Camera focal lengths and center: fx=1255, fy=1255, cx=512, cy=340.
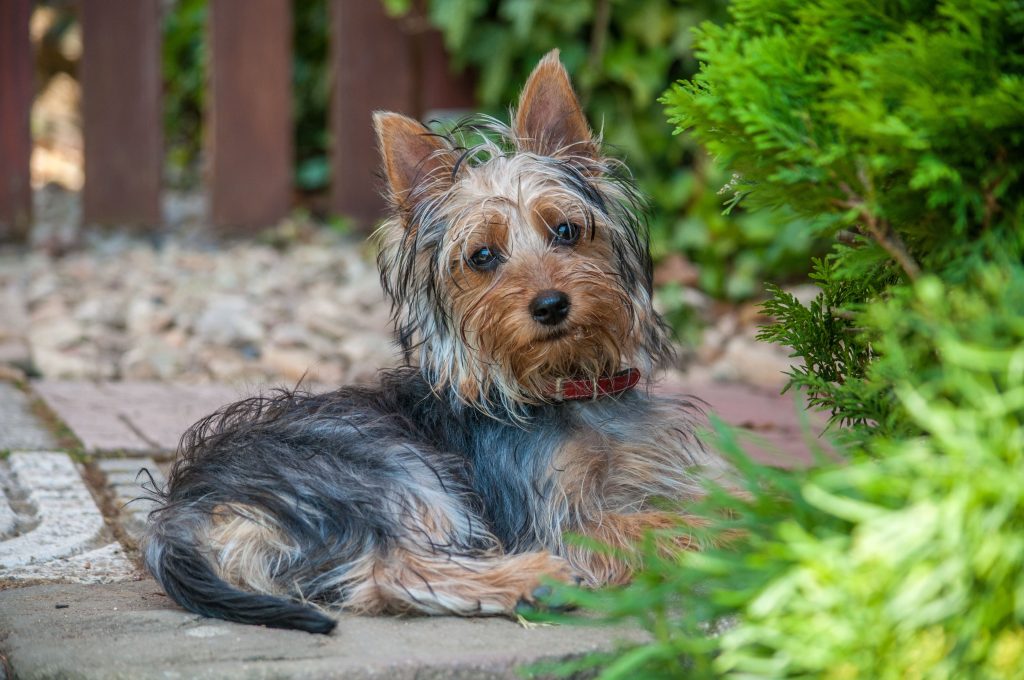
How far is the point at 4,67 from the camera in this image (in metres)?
8.29

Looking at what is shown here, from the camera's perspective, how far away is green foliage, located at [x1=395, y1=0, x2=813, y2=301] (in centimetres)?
798

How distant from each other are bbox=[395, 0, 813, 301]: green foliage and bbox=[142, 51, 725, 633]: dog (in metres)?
3.88

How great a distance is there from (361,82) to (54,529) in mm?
5535

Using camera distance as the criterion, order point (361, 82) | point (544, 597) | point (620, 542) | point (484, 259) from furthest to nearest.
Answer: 1. point (361, 82)
2. point (484, 259)
3. point (620, 542)
4. point (544, 597)

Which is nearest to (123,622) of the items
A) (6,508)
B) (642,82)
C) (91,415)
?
(6,508)

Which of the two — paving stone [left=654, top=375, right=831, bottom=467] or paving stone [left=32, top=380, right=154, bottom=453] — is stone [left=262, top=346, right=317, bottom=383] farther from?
paving stone [left=654, top=375, right=831, bottom=467]

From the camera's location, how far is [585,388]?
12.6 ft


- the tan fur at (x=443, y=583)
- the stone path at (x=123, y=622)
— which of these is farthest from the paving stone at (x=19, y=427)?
the tan fur at (x=443, y=583)

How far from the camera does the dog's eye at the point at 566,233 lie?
13.0 ft

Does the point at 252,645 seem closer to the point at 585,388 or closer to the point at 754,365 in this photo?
the point at 585,388

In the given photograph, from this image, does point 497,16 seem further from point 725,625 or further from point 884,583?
point 884,583

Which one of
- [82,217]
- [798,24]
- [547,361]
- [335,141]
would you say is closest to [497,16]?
[335,141]

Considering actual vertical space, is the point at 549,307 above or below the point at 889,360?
below

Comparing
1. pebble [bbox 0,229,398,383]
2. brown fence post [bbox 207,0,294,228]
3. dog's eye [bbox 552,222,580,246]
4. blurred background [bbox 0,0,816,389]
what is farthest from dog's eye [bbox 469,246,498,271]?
brown fence post [bbox 207,0,294,228]
